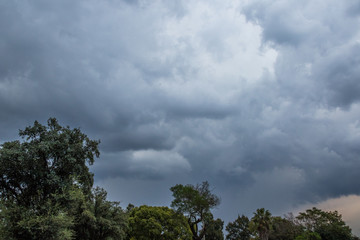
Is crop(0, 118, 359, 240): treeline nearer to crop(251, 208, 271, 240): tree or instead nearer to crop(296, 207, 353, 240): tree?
crop(251, 208, 271, 240): tree

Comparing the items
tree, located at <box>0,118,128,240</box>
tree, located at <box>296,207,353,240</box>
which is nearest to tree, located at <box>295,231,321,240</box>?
tree, located at <box>296,207,353,240</box>

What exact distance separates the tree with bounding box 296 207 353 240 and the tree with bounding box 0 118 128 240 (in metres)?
55.3

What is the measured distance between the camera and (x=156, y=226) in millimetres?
55281

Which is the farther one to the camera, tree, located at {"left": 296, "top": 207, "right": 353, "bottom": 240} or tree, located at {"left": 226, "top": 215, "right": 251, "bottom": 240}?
tree, located at {"left": 226, "top": 215, "right": 251, "bottom": 240}

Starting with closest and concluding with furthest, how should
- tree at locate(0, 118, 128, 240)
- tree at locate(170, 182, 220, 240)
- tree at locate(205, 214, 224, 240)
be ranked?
tree at locate(0, 118, 128, 240)
tree at locate(170, 182, 220, 240)
tree at locate(205, 214, 224, 240)

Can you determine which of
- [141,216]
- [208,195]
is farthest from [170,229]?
[208,195]

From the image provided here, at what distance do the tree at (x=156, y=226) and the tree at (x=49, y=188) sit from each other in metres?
18.6

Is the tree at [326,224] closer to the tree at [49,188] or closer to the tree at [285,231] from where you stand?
the tree at [285,231]

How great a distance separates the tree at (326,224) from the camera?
67750 millimetres

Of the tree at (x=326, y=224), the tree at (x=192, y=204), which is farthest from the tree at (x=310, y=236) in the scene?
the tree at (x=192, y=204)

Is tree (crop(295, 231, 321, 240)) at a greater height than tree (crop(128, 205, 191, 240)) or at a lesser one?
greater

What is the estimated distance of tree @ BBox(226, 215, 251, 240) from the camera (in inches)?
3831

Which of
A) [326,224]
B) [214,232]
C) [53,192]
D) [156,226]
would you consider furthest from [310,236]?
[53,192]

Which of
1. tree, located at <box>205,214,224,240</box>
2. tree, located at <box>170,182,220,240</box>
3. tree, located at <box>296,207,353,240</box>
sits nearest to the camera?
tree, located at <box>170,182,220,240</box>
